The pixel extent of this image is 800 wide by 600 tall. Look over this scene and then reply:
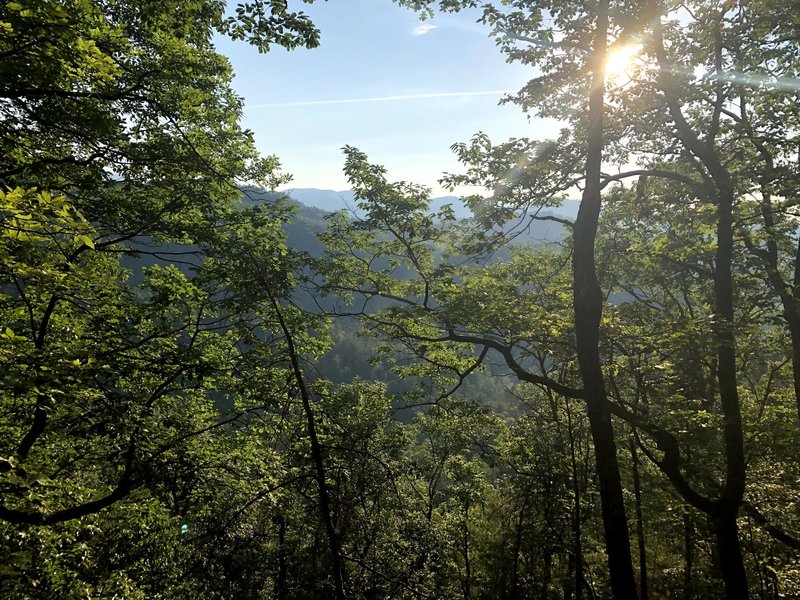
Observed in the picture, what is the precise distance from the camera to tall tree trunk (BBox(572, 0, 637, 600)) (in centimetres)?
665

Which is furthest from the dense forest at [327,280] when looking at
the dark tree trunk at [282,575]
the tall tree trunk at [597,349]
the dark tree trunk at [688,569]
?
the dark tree trunk at [688,569]

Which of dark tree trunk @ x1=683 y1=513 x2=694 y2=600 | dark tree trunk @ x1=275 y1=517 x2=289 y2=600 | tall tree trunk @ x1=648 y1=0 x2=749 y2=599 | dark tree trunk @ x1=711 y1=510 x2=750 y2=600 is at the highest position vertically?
tall tree trunk @ x1=648 y1=0 x2=749 y2=599

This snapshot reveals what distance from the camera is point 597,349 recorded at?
7418 mm

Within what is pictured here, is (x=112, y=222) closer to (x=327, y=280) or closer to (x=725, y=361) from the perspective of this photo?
(x=327, y=280)

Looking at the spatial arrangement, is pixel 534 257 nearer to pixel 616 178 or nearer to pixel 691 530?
pixel 616 178

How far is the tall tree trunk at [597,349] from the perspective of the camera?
6.65m

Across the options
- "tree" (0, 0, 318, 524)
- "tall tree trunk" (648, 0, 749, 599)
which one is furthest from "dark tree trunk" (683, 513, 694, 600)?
"tree" (0, 0, 318, 524)

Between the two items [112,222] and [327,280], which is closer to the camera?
[112,222]

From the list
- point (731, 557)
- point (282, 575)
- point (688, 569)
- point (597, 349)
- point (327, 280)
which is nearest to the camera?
point (597, 349)

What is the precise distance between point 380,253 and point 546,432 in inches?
448

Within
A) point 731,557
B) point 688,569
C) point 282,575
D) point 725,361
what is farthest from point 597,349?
point 688,569

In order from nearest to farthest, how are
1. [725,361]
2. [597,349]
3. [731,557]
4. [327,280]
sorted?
[597,349] < [731,557] < [725,361] < [327,280]

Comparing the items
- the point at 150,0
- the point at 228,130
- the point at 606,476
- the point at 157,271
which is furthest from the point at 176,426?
the point at 606,476

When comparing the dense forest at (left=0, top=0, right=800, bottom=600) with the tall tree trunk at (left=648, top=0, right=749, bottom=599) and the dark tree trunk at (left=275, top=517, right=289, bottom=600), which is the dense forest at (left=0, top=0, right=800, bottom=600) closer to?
the tall tree trunk at (left=648, top=0, right=749, bottom=599)
